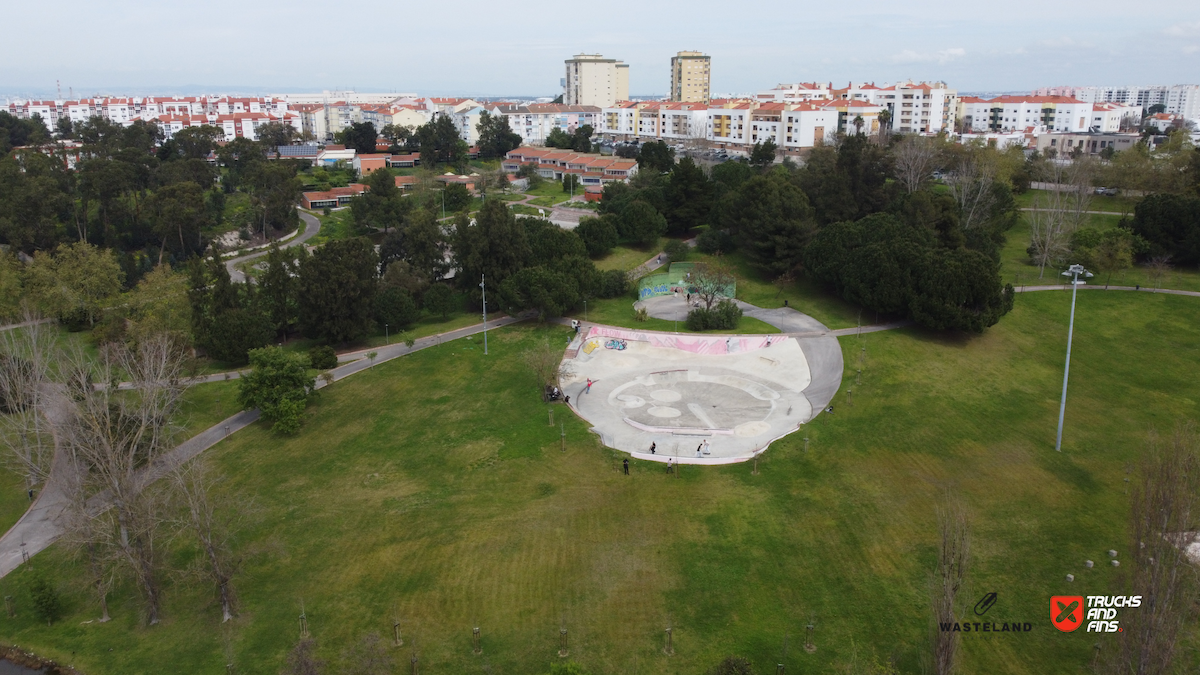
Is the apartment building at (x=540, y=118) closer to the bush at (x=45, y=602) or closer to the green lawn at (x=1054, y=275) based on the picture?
the green lawn at (x=1054, y=275)

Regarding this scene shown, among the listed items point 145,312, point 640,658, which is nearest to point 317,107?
point 145,312

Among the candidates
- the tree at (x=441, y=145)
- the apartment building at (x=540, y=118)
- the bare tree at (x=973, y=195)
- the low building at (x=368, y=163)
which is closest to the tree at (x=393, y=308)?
the bare tree at (x=973, y=195)

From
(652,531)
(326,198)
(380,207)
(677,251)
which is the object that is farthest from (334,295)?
(326,198)

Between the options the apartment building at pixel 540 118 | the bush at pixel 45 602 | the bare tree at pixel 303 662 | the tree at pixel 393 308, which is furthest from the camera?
the apartment building at pixel 540 118

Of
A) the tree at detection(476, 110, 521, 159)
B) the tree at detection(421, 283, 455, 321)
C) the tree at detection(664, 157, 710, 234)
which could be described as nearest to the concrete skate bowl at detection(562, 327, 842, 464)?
the tree at detection(421, 283, 455, 321)

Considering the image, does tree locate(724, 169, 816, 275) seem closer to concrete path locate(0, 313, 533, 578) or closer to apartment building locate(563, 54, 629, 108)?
concrete path locate(0, 313, 533, 578)

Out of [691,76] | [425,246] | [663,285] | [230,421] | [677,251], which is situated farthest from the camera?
[691,76]

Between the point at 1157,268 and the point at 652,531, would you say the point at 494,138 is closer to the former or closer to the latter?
the point at 1157,268

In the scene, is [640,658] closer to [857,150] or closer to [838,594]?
[838,594]
